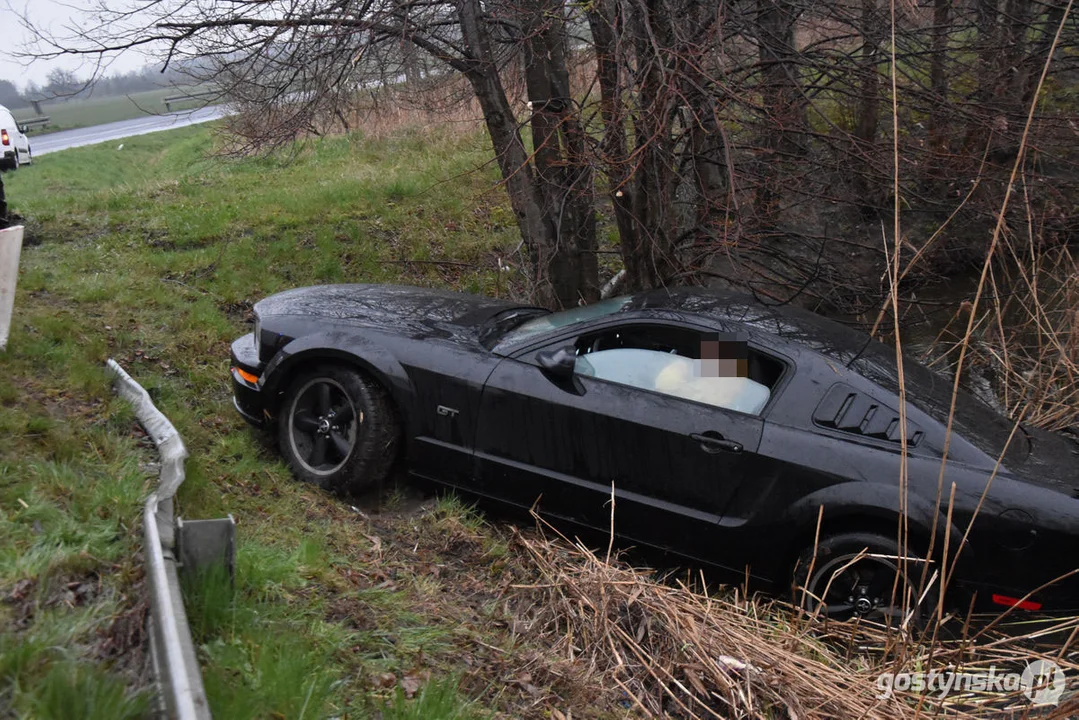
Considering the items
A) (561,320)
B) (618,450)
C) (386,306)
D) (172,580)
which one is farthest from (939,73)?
(172,580)

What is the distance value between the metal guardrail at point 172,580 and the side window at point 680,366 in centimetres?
212

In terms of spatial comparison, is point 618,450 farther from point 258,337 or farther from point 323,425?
point 258,337

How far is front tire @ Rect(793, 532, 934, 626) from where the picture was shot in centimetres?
397

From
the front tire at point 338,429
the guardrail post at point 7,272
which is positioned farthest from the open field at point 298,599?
the guardrail post at point 7,272

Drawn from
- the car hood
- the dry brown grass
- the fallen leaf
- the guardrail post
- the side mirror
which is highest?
the guardrail post

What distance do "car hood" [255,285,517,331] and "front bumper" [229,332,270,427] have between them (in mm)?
282

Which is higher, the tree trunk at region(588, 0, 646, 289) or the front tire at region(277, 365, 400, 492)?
the tree trunk at region(588, 0, 646, 289)

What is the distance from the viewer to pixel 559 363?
453cm

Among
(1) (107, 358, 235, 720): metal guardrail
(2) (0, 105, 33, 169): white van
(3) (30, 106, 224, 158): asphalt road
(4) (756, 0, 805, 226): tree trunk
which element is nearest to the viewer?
(1) (107, 358, 235, 720): metal guardrail

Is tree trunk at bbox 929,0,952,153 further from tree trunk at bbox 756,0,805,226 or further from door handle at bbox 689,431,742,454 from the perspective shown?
door handle at bbox 689,431,742,454

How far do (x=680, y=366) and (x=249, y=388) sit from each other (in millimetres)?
2632

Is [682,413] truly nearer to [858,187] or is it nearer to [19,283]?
[858,187]

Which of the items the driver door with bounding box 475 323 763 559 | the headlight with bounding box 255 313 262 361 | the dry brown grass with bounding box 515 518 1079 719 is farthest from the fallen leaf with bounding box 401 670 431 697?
the headlight with bounding box 255 313 262 361

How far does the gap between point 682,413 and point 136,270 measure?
6246 millimetres
